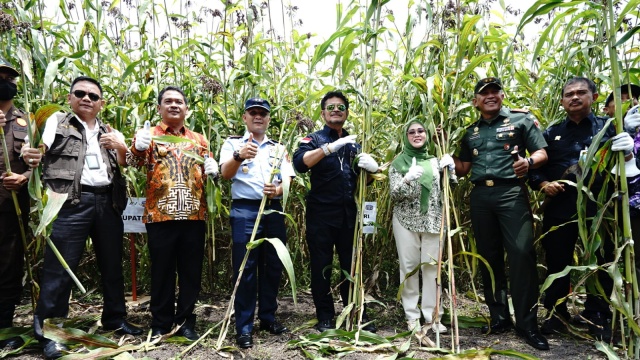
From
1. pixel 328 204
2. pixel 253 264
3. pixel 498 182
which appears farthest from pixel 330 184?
pixel 498 182

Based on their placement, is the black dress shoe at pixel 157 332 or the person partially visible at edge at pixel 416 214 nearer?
the black dress shoe at pixel 157 332

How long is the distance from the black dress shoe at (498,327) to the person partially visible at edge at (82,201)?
7.48 feet

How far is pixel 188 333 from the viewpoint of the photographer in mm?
2557

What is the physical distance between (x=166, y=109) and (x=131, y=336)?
4.73 feet

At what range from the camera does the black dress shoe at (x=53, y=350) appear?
7.41 feet

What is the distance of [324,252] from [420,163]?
34.3 inches

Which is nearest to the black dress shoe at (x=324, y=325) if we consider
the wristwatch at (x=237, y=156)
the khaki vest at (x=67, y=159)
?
the wristwatch at (x=237, y=156)

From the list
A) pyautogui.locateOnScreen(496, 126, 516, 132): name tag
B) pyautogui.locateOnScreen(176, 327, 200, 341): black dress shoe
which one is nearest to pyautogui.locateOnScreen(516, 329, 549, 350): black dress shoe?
pyautogui.locateOnScreen(496, 126, 516, 132): name tag

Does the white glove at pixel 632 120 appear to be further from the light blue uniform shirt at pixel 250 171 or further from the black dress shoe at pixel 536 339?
the light blue uniform shirt at pixel 250 171

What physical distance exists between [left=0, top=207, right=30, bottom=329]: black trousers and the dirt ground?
0.34m

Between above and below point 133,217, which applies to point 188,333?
below

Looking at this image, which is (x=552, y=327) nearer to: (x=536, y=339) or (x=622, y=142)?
(x=536, y=339)

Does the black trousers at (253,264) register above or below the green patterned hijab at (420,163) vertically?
below

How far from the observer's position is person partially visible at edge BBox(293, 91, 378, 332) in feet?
8.98
